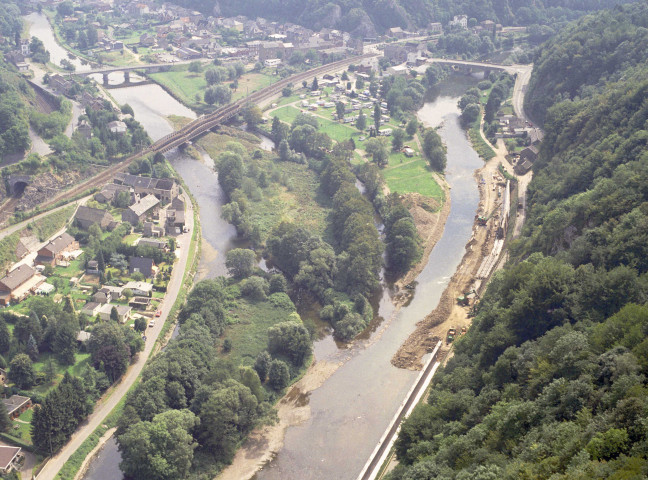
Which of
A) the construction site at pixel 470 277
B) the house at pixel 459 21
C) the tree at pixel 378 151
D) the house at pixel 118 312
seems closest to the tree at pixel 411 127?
the tree at pixel 378 151

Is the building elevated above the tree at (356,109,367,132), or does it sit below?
below

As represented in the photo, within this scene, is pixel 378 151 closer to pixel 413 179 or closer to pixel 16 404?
pixel 413 179

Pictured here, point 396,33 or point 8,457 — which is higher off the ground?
point 396,33

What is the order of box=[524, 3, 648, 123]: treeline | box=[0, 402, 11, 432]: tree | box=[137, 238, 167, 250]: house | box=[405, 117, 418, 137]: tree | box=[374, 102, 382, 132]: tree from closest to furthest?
box=[0, 402, 11, 432]: tree → box=[137, 238, 167, 250]: house → box=[524, 3, 648, 123]: treeline → box=[405, 117, 418, 137]: tree → box=[374, 102, 382, 132]: tree

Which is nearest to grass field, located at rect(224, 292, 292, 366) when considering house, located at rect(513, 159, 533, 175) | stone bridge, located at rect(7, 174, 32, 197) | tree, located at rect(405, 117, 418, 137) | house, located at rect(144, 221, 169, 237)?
house, located at rect(144, 221, 169, 237)

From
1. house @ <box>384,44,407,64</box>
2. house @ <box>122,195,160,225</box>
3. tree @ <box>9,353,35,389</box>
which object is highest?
house @ <box>384,44,407,64</box>

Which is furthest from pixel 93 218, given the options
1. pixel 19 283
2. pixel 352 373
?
pixel 352 373

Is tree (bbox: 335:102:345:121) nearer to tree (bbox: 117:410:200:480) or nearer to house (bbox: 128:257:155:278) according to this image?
house (bbox: 128:257:155:278)

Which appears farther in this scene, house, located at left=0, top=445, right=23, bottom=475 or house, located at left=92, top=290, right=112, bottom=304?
house, located at left=92, top=290, right=112, bottom=304
